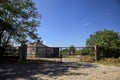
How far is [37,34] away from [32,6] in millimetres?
3560

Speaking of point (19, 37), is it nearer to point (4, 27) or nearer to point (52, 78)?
point (4, 27)

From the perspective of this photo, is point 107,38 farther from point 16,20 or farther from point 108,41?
point 16,20

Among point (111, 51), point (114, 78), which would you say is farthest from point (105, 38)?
point (114, 78)

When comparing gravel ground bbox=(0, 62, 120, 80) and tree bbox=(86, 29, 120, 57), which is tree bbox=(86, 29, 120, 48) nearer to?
tree bbox=(86, 29, 120, 57)

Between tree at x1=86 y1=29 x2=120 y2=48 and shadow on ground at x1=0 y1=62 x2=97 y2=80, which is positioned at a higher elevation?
tree at x1=86 y1=29 x2=120 y2=48

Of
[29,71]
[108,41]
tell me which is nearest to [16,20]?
[29,71]

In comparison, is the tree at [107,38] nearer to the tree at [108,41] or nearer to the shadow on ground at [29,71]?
the tree at [108,41]

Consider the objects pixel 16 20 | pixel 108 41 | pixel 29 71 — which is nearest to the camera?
pixel 29 71

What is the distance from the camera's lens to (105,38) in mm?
60312

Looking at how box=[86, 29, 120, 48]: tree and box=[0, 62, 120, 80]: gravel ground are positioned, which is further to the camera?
box=[86, 29, 120, 48]: tree

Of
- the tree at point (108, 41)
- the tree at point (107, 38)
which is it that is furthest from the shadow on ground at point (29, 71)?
the tree at point (107, 38)

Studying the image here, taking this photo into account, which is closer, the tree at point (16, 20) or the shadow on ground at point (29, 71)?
the shadow on ground at point (29, 71)

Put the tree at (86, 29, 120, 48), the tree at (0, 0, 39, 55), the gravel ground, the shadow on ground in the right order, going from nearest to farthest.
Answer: the gravel ground < the shadow on ground < the tree at (0, 0, 39, 55) < the tree at (86, 29, 120, 48)

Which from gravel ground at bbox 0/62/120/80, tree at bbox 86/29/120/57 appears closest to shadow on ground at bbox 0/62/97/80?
gravel ground at bbox 0/62/120/80
